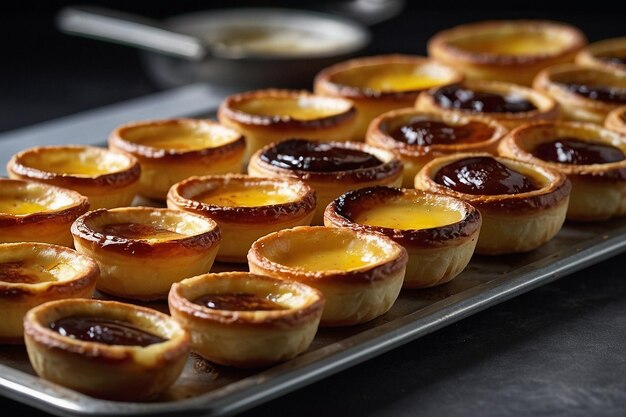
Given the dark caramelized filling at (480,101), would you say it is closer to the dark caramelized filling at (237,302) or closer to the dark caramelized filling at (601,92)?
the dark caramelized filling at (601,92)

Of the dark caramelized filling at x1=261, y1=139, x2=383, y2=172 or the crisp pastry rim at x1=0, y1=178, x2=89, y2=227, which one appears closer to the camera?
the crisp pastry rim at x1=0, y1=178, x2=89, y2=227

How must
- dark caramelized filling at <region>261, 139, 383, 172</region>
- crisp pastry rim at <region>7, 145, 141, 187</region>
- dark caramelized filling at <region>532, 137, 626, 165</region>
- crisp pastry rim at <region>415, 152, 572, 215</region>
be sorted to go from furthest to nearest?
dark caramelized filling at <region>532, 137, 626, 165</region> → dark caramelized filling at <region>261, 139, 383, 172</region> → crisp pastry rim at <region>7, 145, 141, 187</region> → crisp pastry rim at <region>415, 152, 572, 215</region>

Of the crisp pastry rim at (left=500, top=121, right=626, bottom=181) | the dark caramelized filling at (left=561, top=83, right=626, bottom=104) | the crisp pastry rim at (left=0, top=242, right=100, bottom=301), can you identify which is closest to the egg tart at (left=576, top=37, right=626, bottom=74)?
the dark caramelized filling at (left=561, top=83, right=626, bottom=104)

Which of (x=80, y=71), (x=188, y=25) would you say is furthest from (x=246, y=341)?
(x=80, y=71)

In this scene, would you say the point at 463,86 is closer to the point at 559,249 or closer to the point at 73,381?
the point at 559,249

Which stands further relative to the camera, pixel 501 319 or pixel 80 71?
pixel 80 71

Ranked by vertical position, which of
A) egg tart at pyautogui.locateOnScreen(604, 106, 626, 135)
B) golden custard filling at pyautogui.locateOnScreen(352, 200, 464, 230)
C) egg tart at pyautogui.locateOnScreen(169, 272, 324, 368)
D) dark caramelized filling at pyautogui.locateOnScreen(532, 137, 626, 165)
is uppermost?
egg tart at pyautogui.locateOnScreen(604, 106, 626, 135)

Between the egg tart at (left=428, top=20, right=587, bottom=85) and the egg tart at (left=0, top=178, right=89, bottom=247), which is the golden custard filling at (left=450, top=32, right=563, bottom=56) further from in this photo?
the egg tart at (left=0, top=178, right=89, bottom=247)

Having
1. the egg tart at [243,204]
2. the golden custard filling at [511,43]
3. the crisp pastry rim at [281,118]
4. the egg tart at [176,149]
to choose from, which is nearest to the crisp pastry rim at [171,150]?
the egg tart at [176,149]
